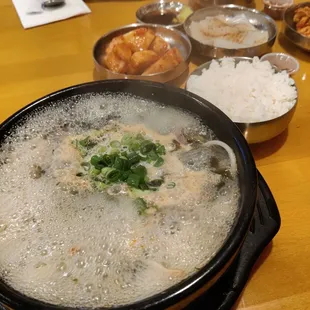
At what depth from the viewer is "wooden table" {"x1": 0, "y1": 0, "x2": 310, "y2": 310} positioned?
136 cm

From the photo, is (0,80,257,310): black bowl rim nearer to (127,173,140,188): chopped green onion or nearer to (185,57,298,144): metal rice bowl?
(127,173,140,188): chopped green onion

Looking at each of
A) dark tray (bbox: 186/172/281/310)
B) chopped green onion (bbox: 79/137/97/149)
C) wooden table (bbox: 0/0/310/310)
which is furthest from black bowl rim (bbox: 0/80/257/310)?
chopped green onion (bbox: 79/137/97/149)

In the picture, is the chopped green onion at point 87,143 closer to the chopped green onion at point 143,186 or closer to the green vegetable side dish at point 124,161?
the green vegetable side dish at point 124,161

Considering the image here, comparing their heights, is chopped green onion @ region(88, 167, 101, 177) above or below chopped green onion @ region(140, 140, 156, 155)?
above

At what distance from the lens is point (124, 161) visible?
4.43 feet

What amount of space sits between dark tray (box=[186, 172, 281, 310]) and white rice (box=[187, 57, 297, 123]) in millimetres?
450

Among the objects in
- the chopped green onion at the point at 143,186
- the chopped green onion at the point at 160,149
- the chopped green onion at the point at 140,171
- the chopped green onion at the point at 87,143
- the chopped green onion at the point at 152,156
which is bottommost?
the chopped green onion at the point at 143,186

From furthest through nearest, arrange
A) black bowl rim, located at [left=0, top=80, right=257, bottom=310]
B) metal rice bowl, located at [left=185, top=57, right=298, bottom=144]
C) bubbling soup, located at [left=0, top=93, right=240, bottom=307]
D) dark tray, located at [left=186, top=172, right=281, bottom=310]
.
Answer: metal rice bowl, located at [left=185, top=57, right=298, bottom=144] → dark tray, located at [left=186, top=172, right=281, bottom=310] → bubbling soup, located at [left=0, top=93, right=240, bottom=307] → black bowl rim, located at [left=0, top=80, right=257, bottom=310]

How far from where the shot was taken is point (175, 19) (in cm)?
271

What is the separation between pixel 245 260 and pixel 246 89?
37.1 inches

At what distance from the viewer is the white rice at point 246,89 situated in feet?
6.05

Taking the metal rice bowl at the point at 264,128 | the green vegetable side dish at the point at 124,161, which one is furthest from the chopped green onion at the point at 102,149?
the metal rice bowl at the point at 264,128

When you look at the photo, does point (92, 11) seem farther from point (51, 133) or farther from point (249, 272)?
point (249, 272)

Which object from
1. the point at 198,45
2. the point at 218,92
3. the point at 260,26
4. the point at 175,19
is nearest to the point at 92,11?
the point at 175,19
